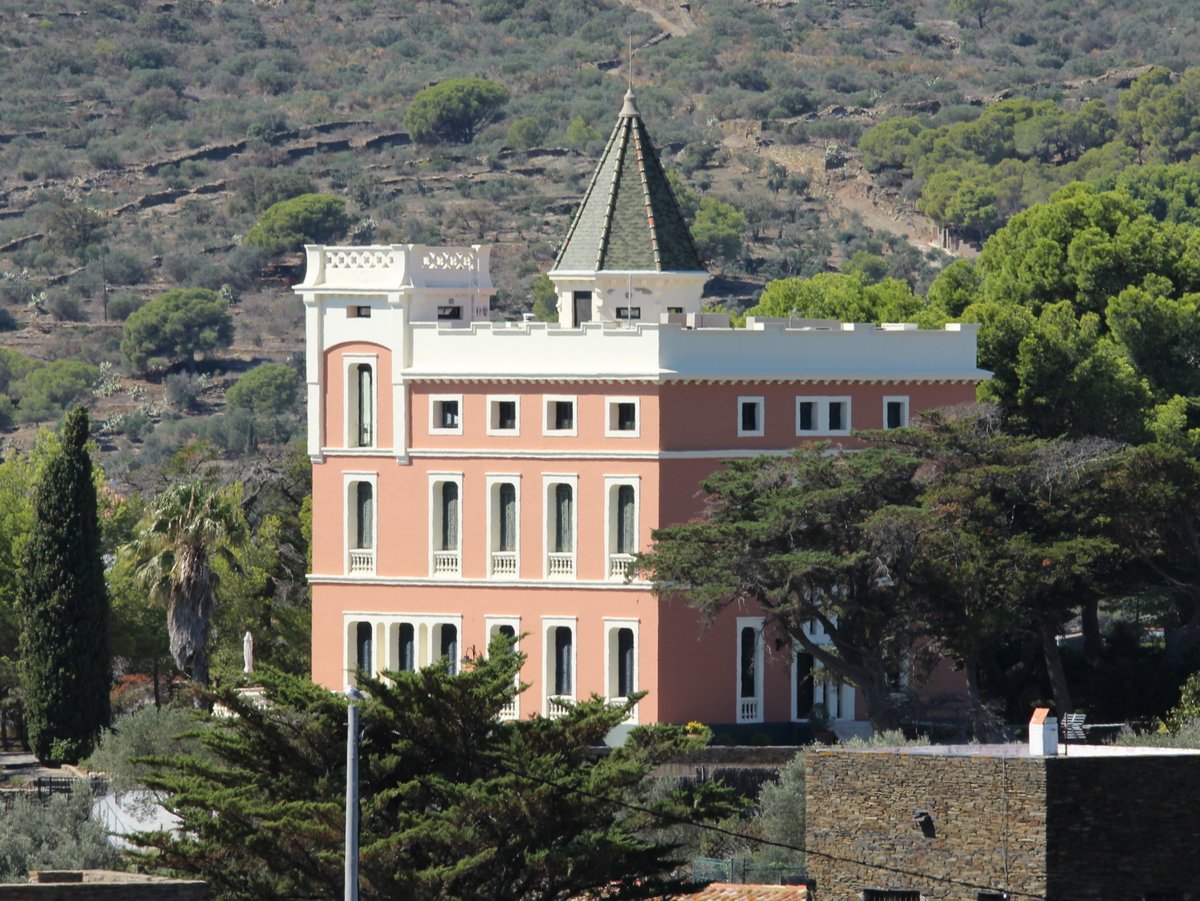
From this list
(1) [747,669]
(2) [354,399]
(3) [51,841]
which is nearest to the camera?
(3) [51,841]

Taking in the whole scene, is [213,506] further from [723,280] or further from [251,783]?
[723,280]

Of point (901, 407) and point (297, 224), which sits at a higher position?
point (297, 224)

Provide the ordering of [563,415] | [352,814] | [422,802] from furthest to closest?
[563,415] → [422,802] → [352,814]

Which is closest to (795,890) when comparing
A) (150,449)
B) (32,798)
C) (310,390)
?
(32,798)

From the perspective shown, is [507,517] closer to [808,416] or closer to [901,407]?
[808,416]

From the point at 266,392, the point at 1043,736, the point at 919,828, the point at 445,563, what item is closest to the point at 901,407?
the point at 445,563

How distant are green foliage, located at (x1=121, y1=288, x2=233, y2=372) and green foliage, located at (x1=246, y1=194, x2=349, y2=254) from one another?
10012mm

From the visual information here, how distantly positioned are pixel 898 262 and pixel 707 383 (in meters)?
103

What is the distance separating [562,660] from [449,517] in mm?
4630

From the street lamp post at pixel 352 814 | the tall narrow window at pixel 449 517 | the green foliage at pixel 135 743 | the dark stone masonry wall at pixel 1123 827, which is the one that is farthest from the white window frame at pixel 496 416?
the street lamp post at pixel 352 814

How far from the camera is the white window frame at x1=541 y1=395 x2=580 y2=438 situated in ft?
258

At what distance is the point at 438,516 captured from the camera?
80.6 meters

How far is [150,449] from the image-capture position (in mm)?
156500

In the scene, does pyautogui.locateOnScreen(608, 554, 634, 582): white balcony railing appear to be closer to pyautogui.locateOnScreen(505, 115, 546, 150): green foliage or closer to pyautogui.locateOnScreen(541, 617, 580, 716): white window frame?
pyautogui.locateOnScreen(541, 617, 580, 716): white window frame
